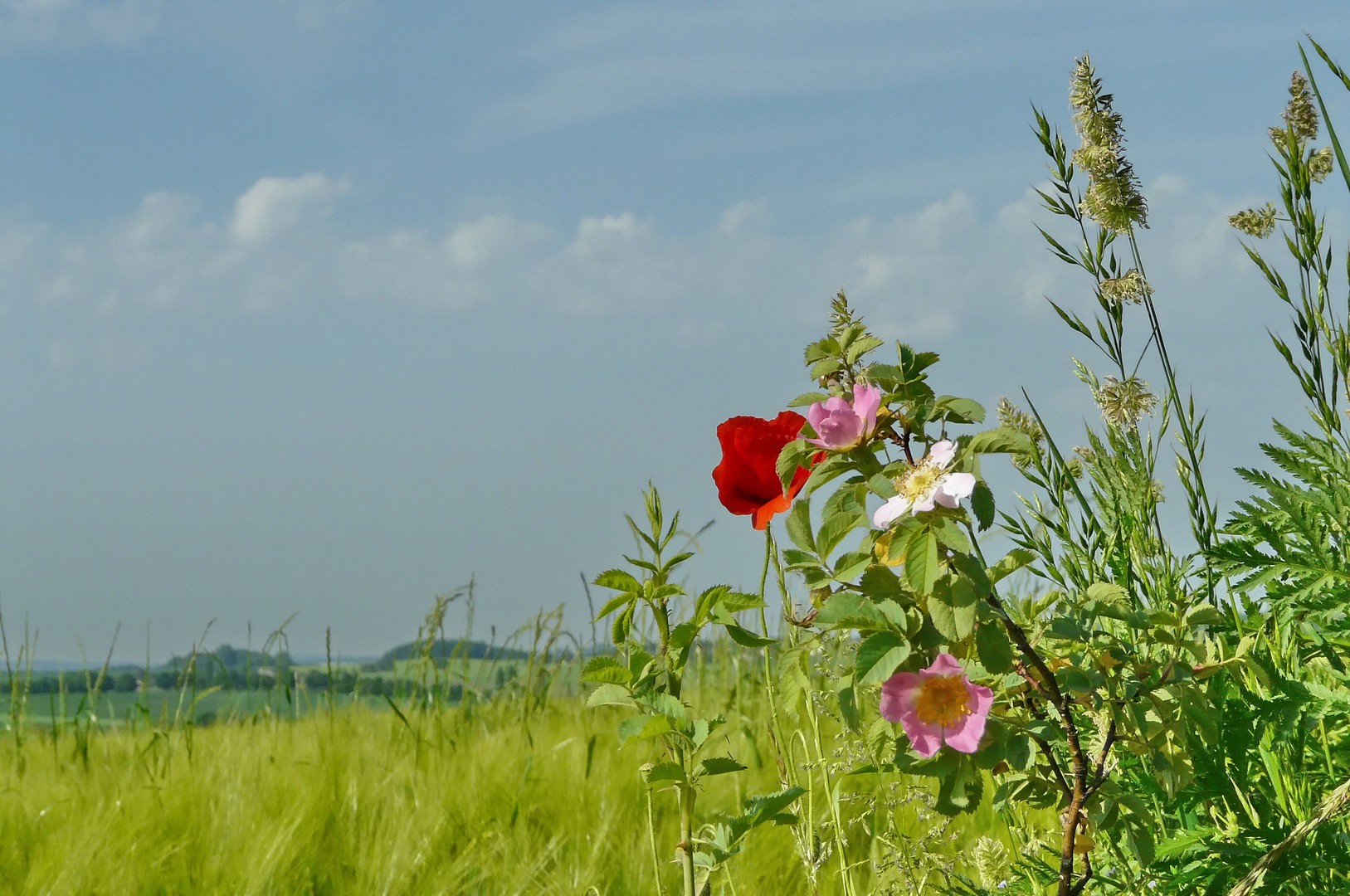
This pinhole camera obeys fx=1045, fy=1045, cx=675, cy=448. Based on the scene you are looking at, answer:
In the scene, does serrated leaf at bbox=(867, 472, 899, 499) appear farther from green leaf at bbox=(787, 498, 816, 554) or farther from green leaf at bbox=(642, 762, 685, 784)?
green leaf at bbox=(642, 762, 685, 784)

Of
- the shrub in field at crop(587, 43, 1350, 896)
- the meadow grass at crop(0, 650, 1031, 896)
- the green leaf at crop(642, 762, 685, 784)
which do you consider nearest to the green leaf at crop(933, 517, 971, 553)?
the shrub in field at crop(587, 43, 1350, 896)

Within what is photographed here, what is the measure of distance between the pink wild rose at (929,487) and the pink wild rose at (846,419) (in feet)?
0.24

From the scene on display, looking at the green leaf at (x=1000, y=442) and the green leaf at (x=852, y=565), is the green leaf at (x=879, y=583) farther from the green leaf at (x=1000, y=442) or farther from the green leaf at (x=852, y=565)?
the green leaf at (x=1000, y=442)

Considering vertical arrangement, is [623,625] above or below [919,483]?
below

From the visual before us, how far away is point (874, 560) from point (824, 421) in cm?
18

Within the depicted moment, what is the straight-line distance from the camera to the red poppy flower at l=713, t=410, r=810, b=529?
154cm

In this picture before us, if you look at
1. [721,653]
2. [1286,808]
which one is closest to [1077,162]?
[1286,808]

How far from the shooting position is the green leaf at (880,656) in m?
1.18

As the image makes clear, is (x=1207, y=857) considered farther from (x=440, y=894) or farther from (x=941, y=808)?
(x=440, y=894)

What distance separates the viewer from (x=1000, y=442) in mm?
1167

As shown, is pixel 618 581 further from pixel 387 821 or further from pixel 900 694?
pixel 387 821

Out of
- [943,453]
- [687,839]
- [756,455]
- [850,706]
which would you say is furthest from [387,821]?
[943,453]

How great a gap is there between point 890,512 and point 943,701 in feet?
0.93

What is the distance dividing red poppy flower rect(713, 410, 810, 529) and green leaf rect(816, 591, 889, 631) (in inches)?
12.8
